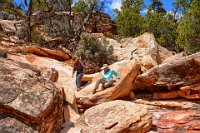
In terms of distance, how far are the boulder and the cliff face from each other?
19.8 meters

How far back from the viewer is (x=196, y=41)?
2105 centimetres

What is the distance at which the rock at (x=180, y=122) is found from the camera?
9301 millimetres

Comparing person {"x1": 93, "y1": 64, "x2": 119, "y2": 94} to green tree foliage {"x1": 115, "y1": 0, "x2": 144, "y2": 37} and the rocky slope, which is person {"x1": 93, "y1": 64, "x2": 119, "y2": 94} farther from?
green tree foliage {"x1": 115, "y1": 0, "x2": 144, "y2": 37}

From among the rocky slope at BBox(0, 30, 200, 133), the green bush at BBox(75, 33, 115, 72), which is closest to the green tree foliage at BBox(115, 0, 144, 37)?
the green bush at BBox(75, 33, 115, 72)

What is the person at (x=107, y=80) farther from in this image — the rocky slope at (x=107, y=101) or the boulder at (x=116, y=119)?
the boulder at (x=116, y=119)

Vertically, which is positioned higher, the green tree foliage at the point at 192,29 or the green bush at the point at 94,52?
the green tree foliage at the point at 192,29

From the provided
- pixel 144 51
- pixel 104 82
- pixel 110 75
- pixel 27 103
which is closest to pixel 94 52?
pixel 144 51

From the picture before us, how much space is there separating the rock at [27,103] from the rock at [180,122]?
3379mm

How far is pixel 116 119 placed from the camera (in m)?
9.52

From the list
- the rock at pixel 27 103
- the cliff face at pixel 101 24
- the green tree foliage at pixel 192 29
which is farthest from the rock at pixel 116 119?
the cliff face at pixel 101 24

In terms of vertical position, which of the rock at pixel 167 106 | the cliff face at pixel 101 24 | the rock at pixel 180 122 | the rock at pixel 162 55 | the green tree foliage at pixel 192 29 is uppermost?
the cliff face at pixel 101 24

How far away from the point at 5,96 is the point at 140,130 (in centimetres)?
425

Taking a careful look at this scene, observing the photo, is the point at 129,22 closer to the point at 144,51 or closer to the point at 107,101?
the point at 144,51

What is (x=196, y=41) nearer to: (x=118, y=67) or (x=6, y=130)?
(x=118, y=67)
